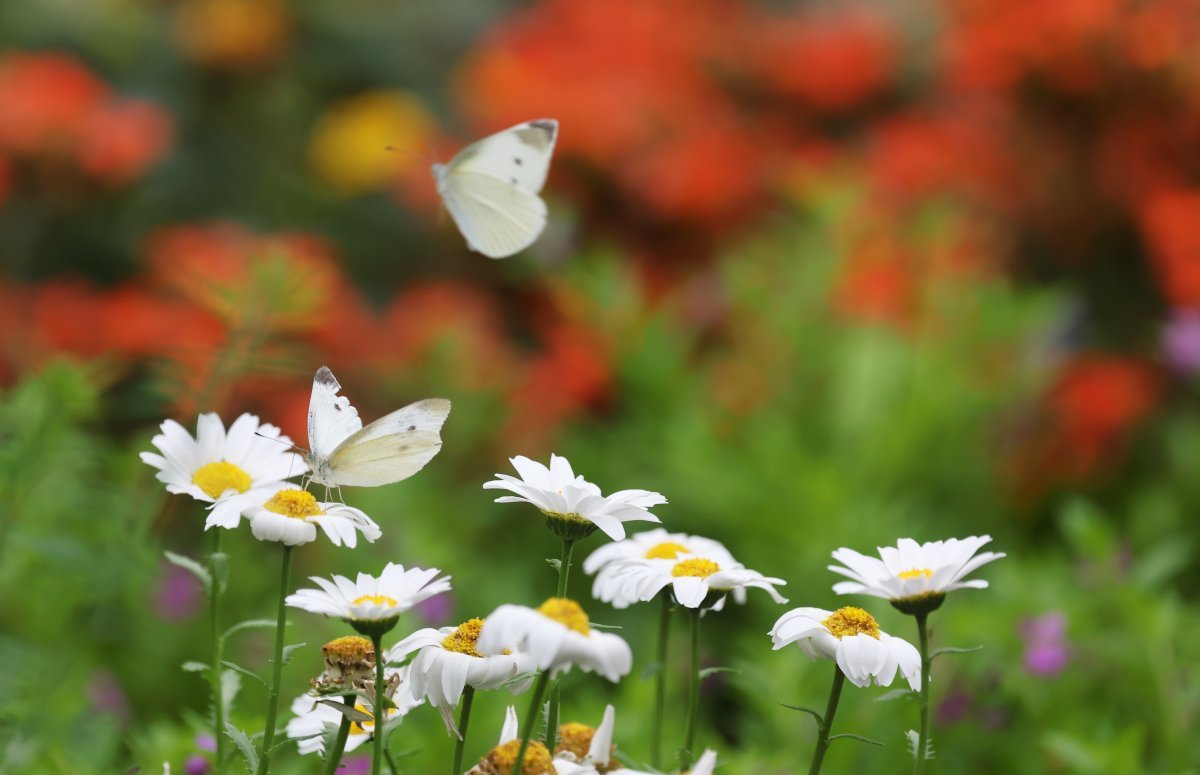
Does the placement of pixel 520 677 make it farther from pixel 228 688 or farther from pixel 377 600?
pixel 228 688

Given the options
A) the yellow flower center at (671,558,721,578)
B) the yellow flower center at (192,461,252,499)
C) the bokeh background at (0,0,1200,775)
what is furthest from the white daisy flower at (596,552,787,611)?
the bokeh background at (0,0,1200,775)

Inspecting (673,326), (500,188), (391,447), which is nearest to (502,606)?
(391,447)

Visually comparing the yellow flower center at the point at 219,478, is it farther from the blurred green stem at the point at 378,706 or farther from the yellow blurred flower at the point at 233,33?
the yellow blurred flower at the point at 233,33

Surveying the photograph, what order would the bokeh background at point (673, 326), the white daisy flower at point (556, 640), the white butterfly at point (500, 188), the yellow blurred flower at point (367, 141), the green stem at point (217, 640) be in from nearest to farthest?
the white daisy flower at point (556, 640) < the green stem at point (217, 640) < the white butterfly at point (500, 188) < the bokeh background at point (673, 326) < the yellow blurred flower at point (367, 141)

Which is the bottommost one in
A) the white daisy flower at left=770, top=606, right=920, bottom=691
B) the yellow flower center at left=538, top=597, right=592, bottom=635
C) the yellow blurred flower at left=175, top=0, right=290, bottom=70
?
the yellow flower center at left=538, top=597, right=592, bottom=635

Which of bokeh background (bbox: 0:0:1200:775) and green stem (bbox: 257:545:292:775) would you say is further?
bokeh background (bbox: 0:0:1200:775)

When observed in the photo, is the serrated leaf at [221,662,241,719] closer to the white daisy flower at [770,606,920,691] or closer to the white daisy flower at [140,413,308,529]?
the white daisy flower at [140,413,308,529]

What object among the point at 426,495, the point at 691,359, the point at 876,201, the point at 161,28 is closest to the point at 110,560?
the point at 426,495

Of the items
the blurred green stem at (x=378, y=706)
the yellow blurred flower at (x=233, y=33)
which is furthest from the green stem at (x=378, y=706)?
the yellow blurred flower at (x=233, y=33)
